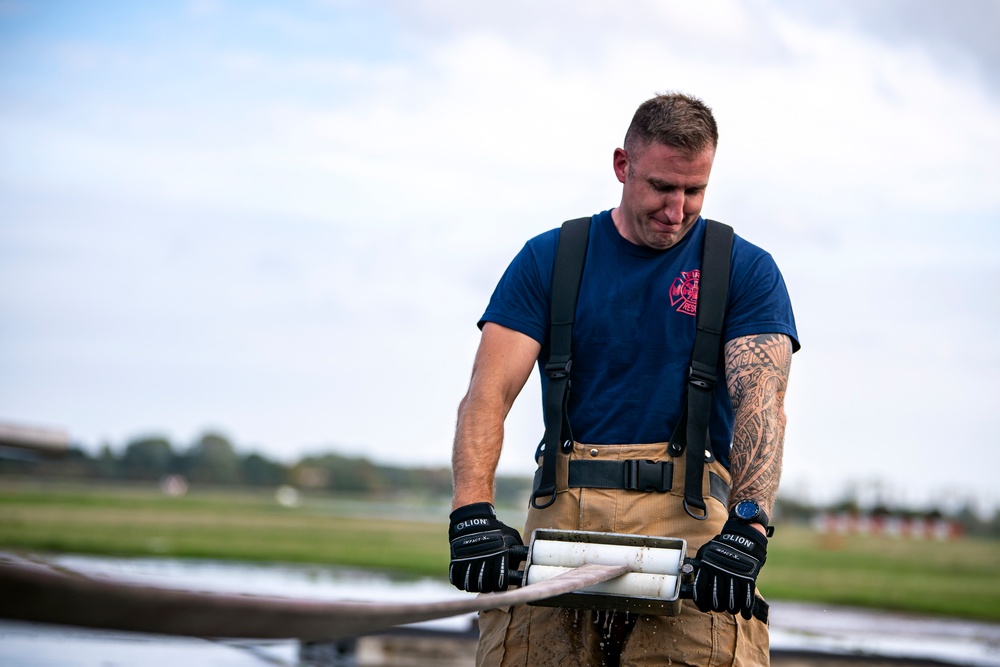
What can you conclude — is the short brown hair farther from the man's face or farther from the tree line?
the tree line

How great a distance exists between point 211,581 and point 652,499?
11765 mm

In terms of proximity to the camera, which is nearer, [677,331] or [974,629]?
[677,331]

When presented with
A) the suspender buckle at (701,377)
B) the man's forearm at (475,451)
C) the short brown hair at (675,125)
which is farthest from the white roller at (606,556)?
the short brown hair at (675,125)

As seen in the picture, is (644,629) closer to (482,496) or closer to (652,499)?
(652,499)

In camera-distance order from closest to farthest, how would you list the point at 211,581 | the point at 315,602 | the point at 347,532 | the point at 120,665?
the point at 315,602, the point at 120,665, the point at 211,581, the point at 347,532

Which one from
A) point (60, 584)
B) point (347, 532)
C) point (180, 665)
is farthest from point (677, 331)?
point (347, 532)

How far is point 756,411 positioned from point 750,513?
36 cm

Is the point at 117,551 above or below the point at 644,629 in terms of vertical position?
below

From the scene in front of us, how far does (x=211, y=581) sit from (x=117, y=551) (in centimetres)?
640

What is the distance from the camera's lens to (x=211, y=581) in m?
14.3

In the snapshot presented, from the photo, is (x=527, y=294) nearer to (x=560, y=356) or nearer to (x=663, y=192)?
(x=560, y=356)

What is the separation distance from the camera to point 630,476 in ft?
11.5

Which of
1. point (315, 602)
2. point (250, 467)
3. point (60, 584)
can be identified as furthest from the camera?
point (250, 467)

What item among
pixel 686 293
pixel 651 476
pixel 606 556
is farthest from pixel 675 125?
pixel 606 556
